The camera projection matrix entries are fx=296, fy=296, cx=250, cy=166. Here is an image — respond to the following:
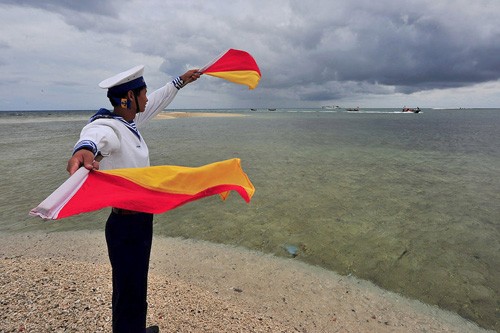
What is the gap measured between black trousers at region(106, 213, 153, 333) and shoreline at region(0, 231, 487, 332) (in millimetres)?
1098

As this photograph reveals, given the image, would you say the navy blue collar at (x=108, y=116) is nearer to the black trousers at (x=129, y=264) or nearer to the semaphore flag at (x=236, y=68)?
the black trousers at (x=129, y=264)

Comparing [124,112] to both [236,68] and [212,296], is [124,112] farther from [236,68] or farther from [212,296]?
[212,296]

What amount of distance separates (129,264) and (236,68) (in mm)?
3192

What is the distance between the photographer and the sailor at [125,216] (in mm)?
2525

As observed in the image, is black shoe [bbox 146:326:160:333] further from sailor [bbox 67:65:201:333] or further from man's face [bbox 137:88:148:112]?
man's face [bbox 137:88:148:112]

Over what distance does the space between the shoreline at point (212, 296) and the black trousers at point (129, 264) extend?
110 cm

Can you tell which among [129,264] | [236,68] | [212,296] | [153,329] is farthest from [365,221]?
[129,264]

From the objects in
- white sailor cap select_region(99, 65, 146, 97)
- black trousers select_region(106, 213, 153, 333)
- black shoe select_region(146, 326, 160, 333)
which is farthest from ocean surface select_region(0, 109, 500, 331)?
white sailor cap select_region(99, 65, 146, 97)

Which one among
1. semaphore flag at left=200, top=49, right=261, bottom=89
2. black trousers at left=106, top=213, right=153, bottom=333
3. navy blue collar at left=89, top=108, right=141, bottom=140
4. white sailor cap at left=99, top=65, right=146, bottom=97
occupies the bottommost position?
black trousers at left=106, top=213, right=153, bottom=333

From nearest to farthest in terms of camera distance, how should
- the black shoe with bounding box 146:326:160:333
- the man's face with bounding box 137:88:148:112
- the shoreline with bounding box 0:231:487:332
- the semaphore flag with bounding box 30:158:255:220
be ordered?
the semaphore flag with bounding box 30:158:255:220 < the man's face with bounding box 137:88:148:112 < the black shoe with bounding box 146:326:160:333 < the shoreline with bounding box 0:231:487:332

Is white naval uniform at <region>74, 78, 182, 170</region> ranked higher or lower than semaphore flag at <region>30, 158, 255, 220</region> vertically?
higher

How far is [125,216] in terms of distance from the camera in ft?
8.80

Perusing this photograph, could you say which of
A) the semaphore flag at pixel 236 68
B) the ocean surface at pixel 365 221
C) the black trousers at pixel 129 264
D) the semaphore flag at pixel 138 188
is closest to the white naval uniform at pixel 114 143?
the semaphore flag at pixel 138 188

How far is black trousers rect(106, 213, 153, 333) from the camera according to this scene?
106 inches
